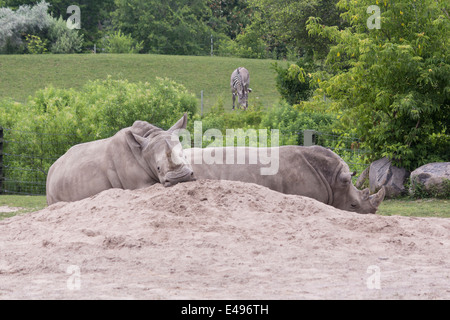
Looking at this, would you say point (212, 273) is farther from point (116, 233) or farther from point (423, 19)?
point (423, 19)

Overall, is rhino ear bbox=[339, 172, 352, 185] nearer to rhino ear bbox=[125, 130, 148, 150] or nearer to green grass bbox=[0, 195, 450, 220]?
green grass bbox=[0, 195, 450, 220]

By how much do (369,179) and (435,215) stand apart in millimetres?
Answer: 3408

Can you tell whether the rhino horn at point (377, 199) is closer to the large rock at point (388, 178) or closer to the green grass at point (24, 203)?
the large rock at point (388, 178)

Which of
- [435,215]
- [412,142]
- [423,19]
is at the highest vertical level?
[423,19]

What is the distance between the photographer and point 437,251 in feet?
20.6

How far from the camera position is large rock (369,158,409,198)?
13133mm

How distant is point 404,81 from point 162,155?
7.47 metres

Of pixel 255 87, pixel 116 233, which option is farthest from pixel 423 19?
pixel 255 87

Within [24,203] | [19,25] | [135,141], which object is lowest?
[24,203]

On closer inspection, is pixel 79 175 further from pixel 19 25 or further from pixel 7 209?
pixel 19 25

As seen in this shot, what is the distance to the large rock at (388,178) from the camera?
13.1 meters

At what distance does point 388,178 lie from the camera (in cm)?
1331

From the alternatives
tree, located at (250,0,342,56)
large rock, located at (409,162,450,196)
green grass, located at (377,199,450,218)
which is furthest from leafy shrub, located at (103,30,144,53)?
green grass, located at (377,199,450,218)

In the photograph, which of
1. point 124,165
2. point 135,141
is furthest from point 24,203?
point 135,141
